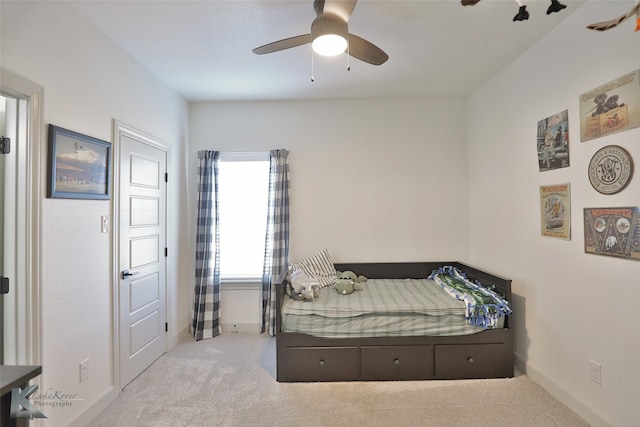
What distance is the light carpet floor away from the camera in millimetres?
2049

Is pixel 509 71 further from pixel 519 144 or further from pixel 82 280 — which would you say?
pixel 82 280

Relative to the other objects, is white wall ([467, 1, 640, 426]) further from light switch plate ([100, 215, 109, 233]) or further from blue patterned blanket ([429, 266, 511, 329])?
light switch plate ([100, 215, 109, 233])

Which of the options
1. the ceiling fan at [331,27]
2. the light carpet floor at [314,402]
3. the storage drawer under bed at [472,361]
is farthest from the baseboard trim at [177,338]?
the ceiling fan at [331,27]

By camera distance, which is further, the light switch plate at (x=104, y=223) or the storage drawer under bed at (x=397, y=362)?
the storage drawer under bed at (x=397, y=362)

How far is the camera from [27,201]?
167 centimetres

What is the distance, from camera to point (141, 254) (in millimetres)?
2678

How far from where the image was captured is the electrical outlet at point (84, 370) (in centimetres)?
201

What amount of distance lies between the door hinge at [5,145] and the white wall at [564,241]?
3.40m

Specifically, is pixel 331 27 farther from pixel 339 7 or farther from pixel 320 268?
pixel 320 268

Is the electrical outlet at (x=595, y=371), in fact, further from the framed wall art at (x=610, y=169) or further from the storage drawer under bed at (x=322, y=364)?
the storage drawer under bed at (x=322, y=364)

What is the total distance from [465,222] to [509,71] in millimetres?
1613

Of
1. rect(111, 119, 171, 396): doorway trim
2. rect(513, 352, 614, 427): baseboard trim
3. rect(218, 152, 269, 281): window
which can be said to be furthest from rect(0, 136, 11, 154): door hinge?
rect(513, 352, 614, 427): baseboard trim

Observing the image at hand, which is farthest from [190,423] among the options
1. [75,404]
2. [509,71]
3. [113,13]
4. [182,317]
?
[509,71]

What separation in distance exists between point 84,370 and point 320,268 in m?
2.11
